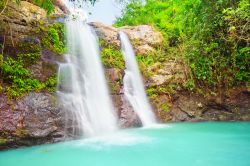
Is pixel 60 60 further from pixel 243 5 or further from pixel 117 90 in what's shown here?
pixel 243 5

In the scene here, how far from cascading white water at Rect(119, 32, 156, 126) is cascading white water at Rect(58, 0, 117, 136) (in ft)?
3.21

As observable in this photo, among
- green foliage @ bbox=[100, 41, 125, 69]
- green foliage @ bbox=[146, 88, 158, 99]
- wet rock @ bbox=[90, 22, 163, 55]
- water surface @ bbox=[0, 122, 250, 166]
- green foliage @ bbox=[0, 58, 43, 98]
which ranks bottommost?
water surface @ bbox=[0, 122, 250, 166]

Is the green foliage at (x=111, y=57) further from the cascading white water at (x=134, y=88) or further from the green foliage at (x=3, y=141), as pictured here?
the green foliage at (x=3, y=141)

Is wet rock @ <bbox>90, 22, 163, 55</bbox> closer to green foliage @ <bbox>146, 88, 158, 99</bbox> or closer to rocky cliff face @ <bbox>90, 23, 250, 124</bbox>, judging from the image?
rocky cliff face @ <bbox>90, 23, 250, 124</bbox>

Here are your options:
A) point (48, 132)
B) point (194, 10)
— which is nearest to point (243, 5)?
point (194, 10)

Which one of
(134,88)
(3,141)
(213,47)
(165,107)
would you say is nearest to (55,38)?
(134,88)

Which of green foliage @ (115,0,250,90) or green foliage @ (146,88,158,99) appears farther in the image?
green foliage @ (146,88,158,99)

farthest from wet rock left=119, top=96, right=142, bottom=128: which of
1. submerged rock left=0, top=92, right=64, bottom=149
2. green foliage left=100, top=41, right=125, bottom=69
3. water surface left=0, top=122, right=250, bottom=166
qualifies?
submerged rock left=0, top=92, right=64, bottom=149

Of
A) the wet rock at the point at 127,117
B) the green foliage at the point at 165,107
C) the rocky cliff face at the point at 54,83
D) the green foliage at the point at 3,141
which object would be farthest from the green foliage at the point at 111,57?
the green foliage at the point at 3,141

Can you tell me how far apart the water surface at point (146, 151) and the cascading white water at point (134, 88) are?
1582mm

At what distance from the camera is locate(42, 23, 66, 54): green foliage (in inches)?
316

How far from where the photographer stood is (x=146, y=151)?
5711mm

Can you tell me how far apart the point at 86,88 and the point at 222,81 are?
4.84 meters

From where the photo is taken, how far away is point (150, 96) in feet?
32.6
